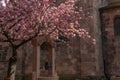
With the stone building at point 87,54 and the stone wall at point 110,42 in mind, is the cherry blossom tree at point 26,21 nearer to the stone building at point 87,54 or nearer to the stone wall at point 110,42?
the stone building at point 87,54

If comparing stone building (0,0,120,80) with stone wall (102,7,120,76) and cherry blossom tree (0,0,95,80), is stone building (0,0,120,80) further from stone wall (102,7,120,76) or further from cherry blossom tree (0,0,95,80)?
cherry blossom tree (0,0,95,80)

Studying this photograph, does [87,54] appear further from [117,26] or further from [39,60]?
[39,60]

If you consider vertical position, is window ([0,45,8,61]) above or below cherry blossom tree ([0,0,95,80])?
below


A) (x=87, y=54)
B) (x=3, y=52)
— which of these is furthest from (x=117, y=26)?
(x=3, y=52)

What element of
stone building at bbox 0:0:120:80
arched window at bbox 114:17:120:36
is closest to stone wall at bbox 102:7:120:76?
stone building at bbox 0:0:120:80

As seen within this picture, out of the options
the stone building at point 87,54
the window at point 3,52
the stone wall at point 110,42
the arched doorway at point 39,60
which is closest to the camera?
the arched doorway at point 39,60

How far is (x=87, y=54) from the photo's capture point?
1778cm

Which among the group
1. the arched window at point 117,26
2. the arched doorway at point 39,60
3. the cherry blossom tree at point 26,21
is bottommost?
the arched doorway at point 39,60

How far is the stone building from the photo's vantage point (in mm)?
17734

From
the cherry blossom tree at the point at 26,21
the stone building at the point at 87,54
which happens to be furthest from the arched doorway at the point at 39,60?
the cherry blossom tree at the point at 26,21

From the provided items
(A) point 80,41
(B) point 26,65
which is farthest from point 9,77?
(A) point 80,41

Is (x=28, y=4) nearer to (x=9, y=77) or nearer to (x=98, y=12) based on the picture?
(x=9, y=77)

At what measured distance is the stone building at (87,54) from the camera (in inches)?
698

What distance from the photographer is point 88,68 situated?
17.5 metres
